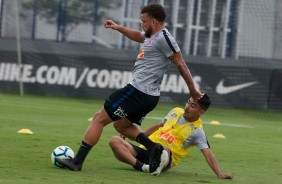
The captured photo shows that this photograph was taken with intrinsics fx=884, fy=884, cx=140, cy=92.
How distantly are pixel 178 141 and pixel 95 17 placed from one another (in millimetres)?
17453

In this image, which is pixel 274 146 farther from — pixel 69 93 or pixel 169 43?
pixel 69 93

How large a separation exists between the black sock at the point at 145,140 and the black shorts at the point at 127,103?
26cm

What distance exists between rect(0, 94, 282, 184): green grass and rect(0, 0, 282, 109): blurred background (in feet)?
7.59

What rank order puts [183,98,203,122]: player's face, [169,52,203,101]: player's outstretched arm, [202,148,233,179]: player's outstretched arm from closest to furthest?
[169,52,203,101]: player's outstretched arm → [202,148,233,179]: player's outstretched arm → [183,98,203,122]: player's face

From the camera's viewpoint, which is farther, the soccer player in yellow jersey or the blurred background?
the blurred background

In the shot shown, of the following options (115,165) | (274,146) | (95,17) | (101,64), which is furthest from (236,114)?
(115,165)

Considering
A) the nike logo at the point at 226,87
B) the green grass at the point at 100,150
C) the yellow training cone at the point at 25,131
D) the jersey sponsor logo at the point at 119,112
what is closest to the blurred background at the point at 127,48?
the nike logo at the point at 226,87

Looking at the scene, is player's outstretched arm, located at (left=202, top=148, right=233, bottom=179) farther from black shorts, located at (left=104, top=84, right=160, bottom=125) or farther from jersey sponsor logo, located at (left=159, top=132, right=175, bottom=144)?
black shorts, located at (left=104, top=84, right=160, bottom=125)

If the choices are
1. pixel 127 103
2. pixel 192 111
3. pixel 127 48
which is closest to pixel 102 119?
pixel 127 103

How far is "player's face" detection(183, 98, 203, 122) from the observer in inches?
383

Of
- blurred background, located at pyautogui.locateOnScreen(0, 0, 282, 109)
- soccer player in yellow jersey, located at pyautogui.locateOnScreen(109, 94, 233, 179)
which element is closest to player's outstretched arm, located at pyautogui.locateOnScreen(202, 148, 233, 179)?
soccer player in yellow jersey, located at pyautogui.locateOnScreen(109, 94, 233, 179)

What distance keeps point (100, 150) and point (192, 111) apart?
247 centimetres

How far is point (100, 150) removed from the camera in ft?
39.1

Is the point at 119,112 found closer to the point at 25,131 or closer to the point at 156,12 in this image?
the point at 156,12
